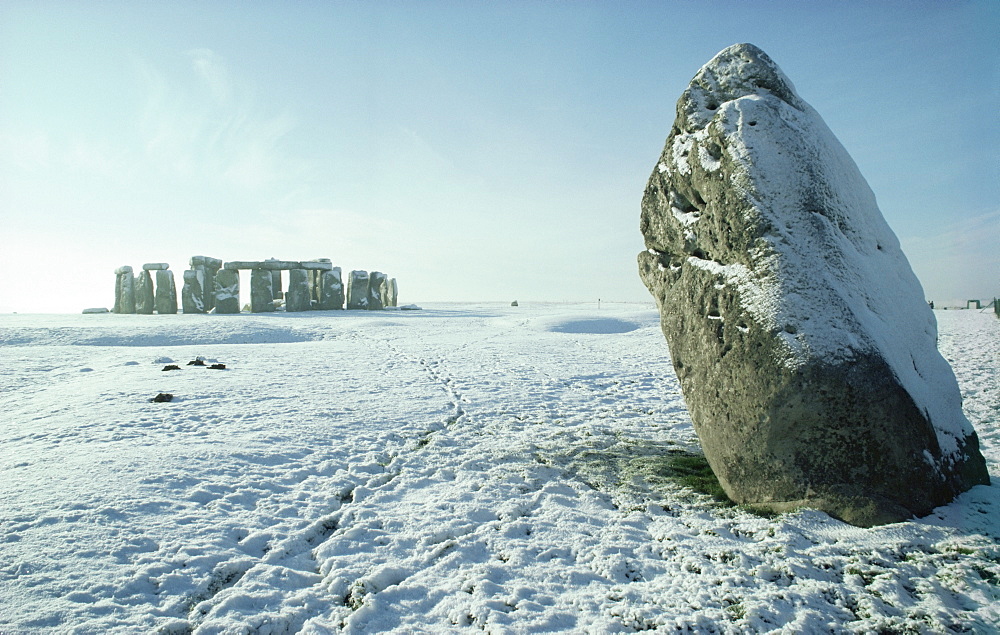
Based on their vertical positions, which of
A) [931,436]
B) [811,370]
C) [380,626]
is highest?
[811,370]

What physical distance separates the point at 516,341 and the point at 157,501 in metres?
10.7

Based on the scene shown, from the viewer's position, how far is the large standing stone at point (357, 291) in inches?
1003

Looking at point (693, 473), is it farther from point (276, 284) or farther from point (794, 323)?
point (276, 284)

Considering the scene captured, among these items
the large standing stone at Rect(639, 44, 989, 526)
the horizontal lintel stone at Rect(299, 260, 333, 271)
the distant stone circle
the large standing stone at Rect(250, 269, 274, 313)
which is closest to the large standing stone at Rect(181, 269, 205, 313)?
the distant stone circle

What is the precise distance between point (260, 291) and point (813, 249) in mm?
22771

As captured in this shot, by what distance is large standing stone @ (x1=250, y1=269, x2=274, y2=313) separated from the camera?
2258cm

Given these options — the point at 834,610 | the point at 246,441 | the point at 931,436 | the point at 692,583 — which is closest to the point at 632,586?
the point at 692,583

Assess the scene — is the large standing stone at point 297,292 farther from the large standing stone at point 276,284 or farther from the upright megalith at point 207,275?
the upright megalith at point 207,275

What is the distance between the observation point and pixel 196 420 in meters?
5.58

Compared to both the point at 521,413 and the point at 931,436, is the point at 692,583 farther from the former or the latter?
the point at 521,413

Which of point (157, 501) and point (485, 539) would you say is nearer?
point (485, 539)

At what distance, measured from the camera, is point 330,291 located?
2431 centimetres

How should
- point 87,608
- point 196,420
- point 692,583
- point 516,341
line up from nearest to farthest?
point 87,608, point 692,583, point 196,420, point 516,341

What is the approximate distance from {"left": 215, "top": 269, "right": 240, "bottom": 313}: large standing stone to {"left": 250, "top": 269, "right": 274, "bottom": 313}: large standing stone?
2.03ft
